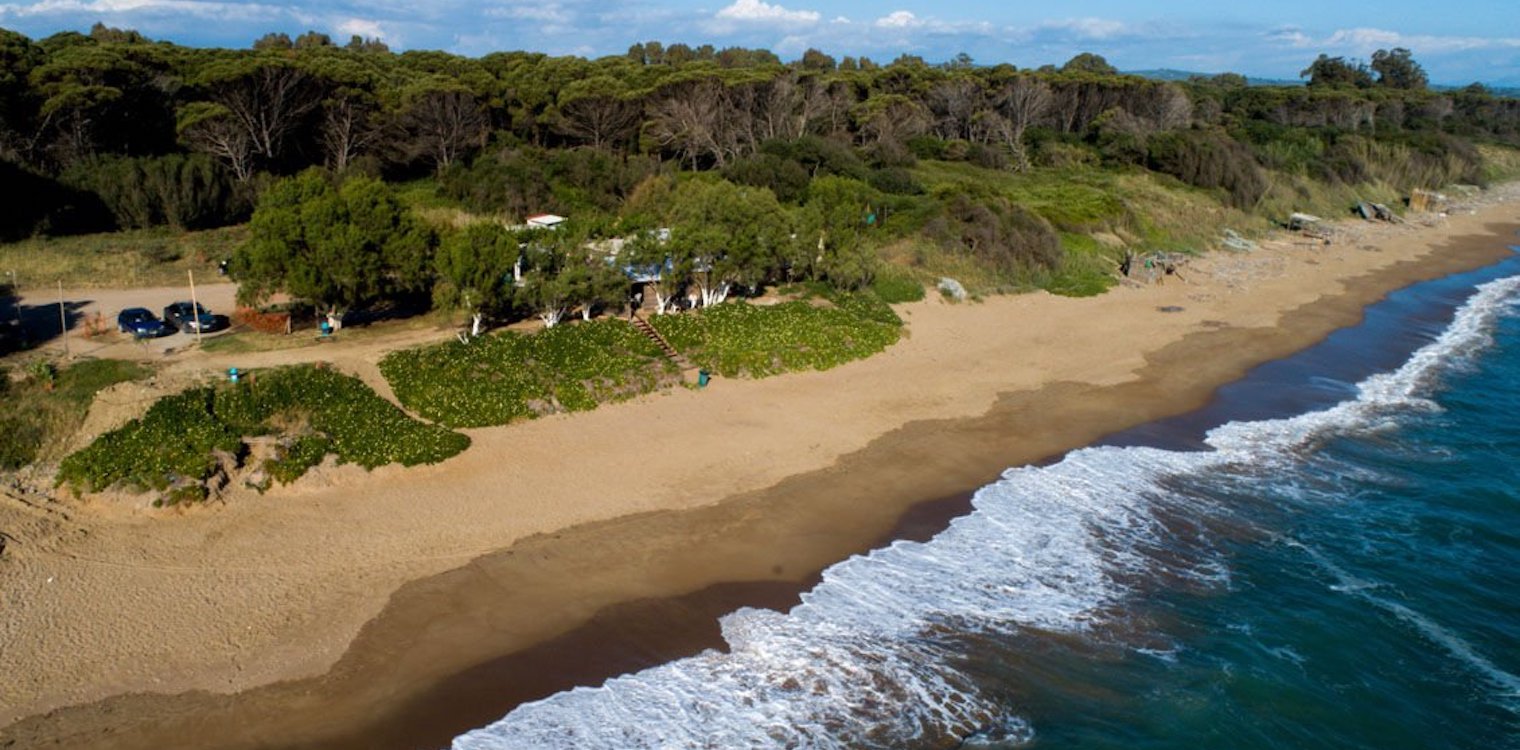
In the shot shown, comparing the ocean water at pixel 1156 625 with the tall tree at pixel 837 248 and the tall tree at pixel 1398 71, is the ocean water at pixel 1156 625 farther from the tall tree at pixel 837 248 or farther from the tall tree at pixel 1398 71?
the tall tree at pixel 1398 71

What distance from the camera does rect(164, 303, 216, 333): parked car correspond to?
2828 centimetres

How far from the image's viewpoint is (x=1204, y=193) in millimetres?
65438

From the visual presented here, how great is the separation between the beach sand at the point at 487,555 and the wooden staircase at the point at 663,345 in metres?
1.30

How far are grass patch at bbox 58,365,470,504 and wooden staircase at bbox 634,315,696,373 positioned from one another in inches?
312

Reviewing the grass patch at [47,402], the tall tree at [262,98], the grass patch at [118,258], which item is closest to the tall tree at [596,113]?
the tall tree at [262,98]

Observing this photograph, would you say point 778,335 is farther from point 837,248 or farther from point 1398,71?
point 1398,71

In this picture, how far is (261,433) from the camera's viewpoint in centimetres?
2244

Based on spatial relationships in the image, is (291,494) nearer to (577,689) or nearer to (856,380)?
(577,689)

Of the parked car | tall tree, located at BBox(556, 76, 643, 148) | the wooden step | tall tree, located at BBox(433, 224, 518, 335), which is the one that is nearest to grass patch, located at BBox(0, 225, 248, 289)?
the parked car

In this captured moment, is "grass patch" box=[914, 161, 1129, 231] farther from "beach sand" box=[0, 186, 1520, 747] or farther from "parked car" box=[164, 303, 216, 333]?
"parked car" box=[164, 303, 216, 333]

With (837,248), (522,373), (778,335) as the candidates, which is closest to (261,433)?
(522,373)

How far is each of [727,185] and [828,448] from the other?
15.8m

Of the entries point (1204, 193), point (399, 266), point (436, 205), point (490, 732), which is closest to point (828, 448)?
point (490, 732)

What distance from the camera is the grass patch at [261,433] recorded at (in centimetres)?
2031
